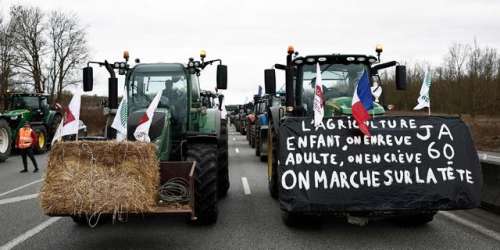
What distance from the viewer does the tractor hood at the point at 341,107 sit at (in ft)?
27.0

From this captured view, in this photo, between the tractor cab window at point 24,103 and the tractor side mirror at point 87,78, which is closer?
the tractor side mirror at point 87,78

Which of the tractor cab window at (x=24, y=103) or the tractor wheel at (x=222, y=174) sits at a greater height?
the tractor cab window at (x=24, y=103)

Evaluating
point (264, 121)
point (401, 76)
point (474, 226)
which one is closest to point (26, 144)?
point (264, 121)

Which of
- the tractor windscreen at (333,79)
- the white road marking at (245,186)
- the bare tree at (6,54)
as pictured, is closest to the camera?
the tractor windscreen at (333,79)

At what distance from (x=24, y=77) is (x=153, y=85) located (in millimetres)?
38870

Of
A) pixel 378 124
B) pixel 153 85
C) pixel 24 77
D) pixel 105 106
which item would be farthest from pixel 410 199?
pixel 24 77

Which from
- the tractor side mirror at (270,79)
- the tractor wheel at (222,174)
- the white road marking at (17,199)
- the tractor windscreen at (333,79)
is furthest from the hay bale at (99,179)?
the white road marking at (17,199)

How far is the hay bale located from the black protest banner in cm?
179

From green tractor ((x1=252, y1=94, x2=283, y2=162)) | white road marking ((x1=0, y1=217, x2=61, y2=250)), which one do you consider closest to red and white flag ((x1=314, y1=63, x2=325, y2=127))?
white road marking ((x1=0, y1=217, x2=61, y2=250))

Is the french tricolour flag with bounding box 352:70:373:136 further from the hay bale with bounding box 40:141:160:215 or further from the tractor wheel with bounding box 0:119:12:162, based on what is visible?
the tractor wheel with bounding box 0:119:12:162

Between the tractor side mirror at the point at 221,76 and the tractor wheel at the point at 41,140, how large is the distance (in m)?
16.6

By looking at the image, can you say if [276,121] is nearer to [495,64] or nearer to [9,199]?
[9,199]

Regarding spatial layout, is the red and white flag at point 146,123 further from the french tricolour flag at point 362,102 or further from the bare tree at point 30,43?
the bare tree at point 30,43

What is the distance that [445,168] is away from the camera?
22.0 ft
